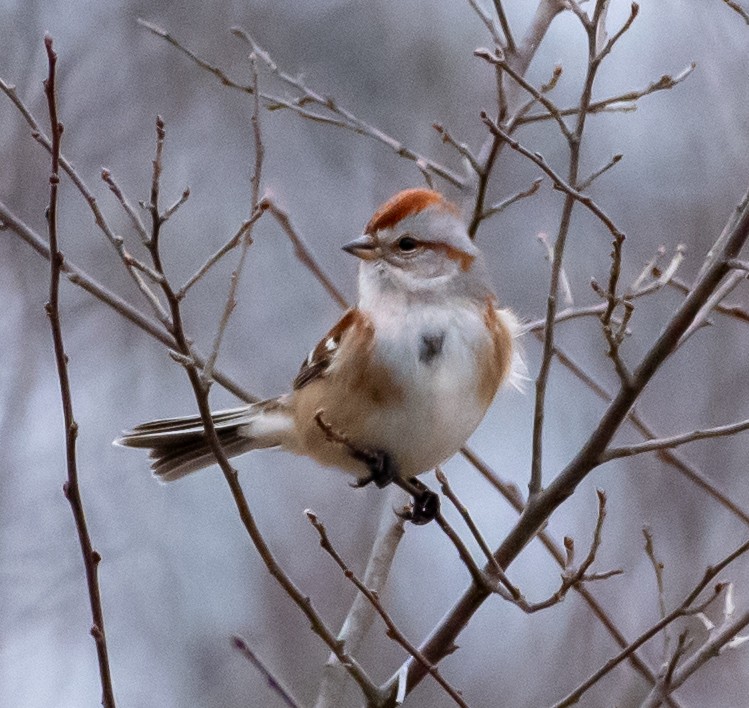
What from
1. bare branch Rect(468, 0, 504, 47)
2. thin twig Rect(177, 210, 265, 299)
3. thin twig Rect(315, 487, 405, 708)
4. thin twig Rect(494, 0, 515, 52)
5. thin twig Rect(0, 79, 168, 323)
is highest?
bare branch Rect(468, 0, 504, 47)

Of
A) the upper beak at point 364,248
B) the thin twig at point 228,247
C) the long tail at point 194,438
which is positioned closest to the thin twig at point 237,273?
the thin twig at point 228,247

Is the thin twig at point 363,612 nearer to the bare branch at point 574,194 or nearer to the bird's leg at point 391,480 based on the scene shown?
the bird's leg at point 391,480

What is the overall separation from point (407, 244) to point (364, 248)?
17 centimetres

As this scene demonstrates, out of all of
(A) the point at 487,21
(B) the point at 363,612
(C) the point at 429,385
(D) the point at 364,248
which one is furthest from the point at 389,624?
(A) the point at 487,21

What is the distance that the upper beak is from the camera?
167 inches

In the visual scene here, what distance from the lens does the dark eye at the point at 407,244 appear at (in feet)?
14.0

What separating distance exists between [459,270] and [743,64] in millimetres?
4310

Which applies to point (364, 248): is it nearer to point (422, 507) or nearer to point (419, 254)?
point (419, 254)

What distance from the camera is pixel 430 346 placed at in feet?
12.9

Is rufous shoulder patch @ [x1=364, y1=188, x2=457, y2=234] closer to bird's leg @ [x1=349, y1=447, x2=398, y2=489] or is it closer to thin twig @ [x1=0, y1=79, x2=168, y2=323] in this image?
bird's leg @ [x1=349, y1=447, x2=398, y2=489]

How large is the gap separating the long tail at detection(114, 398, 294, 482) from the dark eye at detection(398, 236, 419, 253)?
2.73 feet

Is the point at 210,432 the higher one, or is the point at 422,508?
the point at 210,432

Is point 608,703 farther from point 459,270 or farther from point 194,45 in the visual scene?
point 194,45

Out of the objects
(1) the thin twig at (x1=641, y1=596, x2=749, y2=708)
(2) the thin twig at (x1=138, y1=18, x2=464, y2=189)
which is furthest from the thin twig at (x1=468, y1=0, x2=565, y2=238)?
(1) the thin twig at (x1=641, y1=596, x2=749, y2=708)
